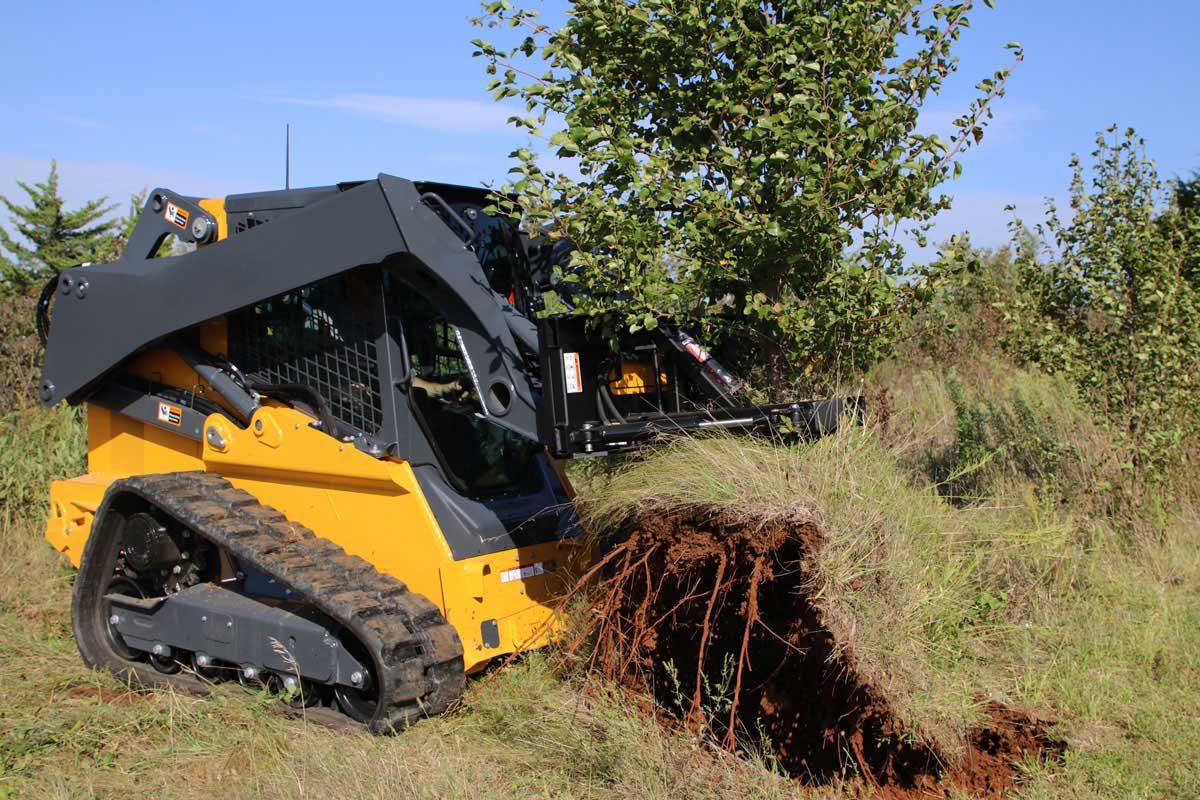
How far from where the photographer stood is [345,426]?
16.8ft

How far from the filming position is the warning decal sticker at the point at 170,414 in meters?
5.77

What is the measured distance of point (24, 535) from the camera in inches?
314

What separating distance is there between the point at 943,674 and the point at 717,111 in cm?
252

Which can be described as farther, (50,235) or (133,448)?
(50,235)

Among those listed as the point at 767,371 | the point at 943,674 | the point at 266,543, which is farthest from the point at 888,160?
the point at 266,543

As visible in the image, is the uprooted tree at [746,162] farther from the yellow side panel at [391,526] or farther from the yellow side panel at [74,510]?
the yellow side panel at [74,510]

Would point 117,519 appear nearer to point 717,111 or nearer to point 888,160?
point 717,111

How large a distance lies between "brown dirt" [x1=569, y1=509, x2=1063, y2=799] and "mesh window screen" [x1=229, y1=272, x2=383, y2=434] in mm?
1544

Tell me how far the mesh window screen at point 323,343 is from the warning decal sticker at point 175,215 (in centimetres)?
63

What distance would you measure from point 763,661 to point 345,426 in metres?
2.18

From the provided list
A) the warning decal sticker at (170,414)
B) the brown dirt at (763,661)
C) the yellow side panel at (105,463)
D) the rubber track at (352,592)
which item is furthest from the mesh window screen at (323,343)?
the brown dirt at (763,661)

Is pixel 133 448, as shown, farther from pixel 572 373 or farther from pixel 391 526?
pixel 572 373

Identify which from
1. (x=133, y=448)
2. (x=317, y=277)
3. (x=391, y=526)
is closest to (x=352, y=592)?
(x=391, y=526)

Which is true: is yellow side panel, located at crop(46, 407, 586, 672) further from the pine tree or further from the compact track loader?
the pine tree
